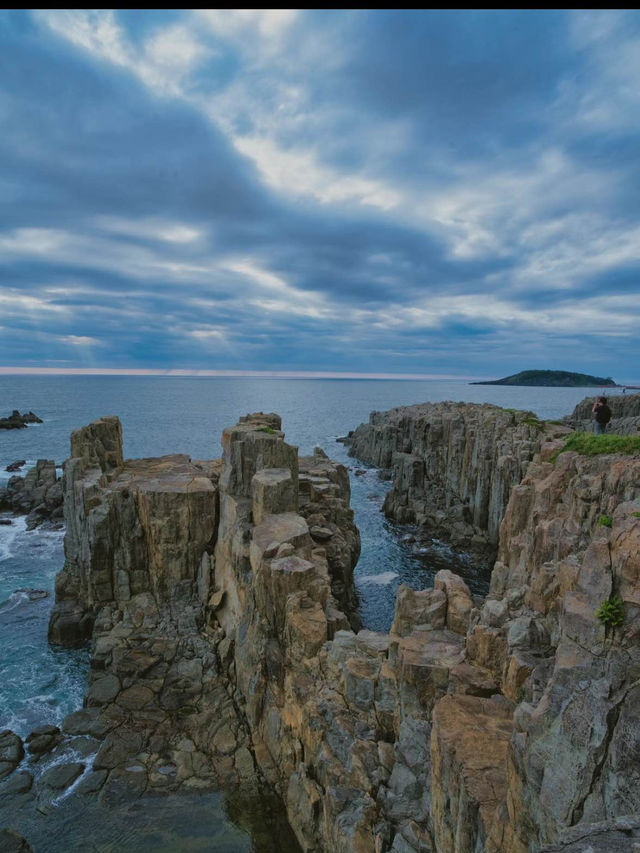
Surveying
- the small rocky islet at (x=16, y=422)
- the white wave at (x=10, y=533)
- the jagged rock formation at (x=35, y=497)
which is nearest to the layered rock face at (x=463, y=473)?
the jagged rock formation at (x=35, y=497)

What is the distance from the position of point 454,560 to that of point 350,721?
36408 mm

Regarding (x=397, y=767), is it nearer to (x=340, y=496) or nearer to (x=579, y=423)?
(x=340, y=496)

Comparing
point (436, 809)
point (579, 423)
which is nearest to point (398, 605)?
point (436, 809)

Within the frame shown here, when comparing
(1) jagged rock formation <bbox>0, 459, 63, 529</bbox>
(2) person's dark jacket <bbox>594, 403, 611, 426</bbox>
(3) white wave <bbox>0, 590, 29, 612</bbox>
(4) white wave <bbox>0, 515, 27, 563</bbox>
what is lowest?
(3) white wave <bbox>0, 590, 29, 612</bbox>

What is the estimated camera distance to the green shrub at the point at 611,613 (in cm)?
895

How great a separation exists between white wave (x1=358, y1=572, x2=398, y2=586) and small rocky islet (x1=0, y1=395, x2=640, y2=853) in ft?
29.4

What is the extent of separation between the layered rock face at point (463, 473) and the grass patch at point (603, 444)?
1853 centimetres

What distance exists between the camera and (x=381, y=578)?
47.5 metres

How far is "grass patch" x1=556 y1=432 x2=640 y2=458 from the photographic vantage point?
2447 centimetres

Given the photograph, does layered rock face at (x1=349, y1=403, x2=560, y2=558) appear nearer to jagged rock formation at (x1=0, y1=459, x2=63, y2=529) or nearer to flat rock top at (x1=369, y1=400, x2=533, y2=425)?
flat rock top at (x1=369, y1=400, x2=533, y2=425)

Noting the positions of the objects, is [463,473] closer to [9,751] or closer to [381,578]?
[381,578]

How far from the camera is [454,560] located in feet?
168

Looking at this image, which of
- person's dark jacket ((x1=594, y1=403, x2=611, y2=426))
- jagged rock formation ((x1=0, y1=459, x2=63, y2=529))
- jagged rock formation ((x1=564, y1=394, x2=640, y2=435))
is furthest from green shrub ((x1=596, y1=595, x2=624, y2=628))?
jagged rock formation ((x1=0, y1=459, x2=63, y2=529))

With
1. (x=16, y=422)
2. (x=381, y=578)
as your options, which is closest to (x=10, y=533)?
(x=381, y=578)
